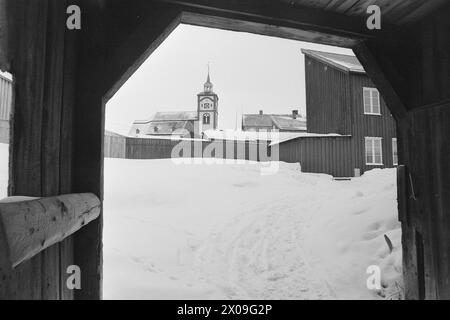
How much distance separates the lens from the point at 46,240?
1.26 meters

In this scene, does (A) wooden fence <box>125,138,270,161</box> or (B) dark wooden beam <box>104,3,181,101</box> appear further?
(A) wooden fence <box>125,138,270,161</box>

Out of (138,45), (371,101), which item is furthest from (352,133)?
(138,45)

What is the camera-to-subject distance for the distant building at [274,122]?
44188mm

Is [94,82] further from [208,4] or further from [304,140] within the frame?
[304,140]

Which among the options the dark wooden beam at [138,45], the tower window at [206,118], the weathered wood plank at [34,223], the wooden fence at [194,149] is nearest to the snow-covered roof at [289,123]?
the wooden fence at [194,149]

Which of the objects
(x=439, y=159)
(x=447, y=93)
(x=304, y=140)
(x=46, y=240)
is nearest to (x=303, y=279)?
(x=439, y=159)

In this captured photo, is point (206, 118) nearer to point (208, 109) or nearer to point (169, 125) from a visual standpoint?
point (208, 109)

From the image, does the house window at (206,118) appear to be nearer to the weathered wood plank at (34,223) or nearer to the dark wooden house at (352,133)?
the dark wooden house at (352,133)

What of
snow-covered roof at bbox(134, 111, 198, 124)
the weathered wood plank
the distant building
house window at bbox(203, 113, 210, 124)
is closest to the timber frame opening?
the weathered wood plank

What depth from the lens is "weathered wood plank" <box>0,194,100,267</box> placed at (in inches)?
36.9

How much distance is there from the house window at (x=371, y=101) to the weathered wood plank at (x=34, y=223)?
71.2 ft

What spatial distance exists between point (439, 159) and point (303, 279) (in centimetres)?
278

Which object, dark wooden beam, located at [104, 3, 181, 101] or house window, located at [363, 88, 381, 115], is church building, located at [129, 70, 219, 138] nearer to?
house window, located at [363, 88, 381, 115]

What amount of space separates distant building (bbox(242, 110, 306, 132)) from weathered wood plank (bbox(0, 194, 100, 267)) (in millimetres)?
43140
